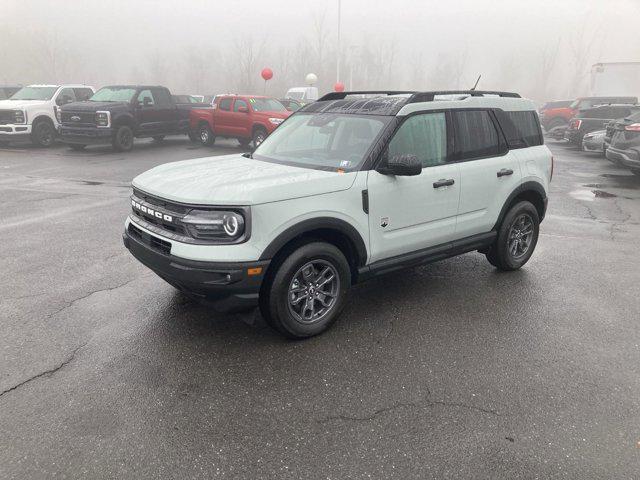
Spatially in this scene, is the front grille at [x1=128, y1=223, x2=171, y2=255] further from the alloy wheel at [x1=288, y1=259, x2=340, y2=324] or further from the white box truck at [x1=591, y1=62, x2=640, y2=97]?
the white box truck at [x1=591, y1=62, x2=640, y2=97]

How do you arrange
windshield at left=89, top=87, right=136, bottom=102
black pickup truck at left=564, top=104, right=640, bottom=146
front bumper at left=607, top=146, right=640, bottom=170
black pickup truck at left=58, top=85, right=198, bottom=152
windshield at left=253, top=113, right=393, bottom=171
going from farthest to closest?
black pickup truck at left=564, top=104, right=640, bottom=146
windshield at left=89, top=87, right=136, bottom=102
black pickup truck at left=58, top=85, right=198, bottom=152
front bumper at left=607, top=146, right=640, bottom=170
windshield at left=253, top=113, right=393, bottom=171

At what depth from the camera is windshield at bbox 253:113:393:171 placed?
4.05 meters

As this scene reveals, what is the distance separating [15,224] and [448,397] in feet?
21.5

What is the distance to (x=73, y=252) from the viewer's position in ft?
18.8

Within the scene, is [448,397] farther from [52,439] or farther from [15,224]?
[15,224]

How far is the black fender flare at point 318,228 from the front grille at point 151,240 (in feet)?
2.44

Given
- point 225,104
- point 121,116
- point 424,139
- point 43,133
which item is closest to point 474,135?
point 424,139

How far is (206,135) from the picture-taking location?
17.9 meters

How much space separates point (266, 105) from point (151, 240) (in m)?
13.9

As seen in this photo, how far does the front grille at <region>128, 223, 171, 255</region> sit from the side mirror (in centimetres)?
182

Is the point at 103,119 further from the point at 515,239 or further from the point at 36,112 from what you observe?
the point at 515,239

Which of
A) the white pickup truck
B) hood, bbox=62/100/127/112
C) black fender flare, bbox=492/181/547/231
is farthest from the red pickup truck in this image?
black fender flare, bbox=492/181/547/231

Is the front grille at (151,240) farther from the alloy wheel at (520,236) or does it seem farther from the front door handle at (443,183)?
the alloy wheel at (520,236)

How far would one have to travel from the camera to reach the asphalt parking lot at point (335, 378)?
257 cm
